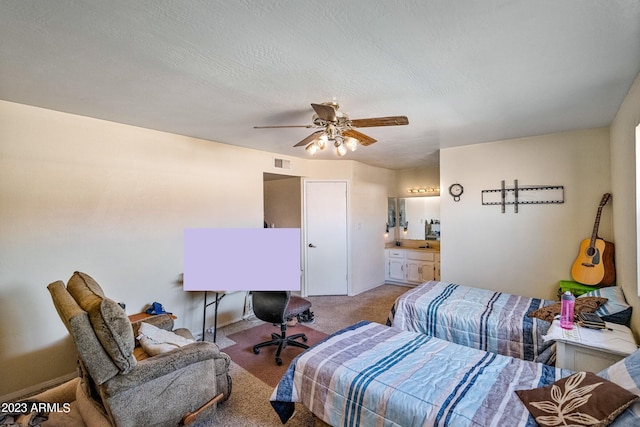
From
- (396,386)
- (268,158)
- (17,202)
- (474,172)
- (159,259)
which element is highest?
(268,158)

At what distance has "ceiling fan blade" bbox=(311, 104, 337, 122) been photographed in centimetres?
193

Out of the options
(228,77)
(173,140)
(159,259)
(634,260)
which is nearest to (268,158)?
(173,140)

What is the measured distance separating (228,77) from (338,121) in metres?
0.87

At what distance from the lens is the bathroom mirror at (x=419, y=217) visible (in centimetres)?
578

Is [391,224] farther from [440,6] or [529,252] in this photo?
[440,6]

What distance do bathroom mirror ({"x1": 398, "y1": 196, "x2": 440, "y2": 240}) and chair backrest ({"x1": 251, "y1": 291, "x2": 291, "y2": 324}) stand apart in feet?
12.7

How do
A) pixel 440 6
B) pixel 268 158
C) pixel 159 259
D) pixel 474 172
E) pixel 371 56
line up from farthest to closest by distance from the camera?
pixel 268 158 → pixel 474 172 → pixel 159 259 → pixel 371 56 → pixel 440 6

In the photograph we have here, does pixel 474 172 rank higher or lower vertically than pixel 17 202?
higher

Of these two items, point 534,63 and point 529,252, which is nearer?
point 534,63

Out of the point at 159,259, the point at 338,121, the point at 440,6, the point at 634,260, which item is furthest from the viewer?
the point at 159,259

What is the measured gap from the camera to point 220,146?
3770mm

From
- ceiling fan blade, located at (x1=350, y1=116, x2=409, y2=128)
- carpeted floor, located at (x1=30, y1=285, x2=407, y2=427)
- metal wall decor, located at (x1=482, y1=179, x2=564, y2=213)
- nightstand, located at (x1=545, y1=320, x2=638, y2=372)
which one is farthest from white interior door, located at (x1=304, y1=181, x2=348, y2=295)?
nightstand, located at (x1=545, y1=320, x2=638, y2=372)

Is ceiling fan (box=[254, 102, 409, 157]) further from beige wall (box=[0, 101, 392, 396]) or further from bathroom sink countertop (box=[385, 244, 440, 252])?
bathroom sink countertop (box=[385, 244, 440, 252])

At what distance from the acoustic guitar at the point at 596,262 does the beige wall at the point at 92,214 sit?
158 inches
